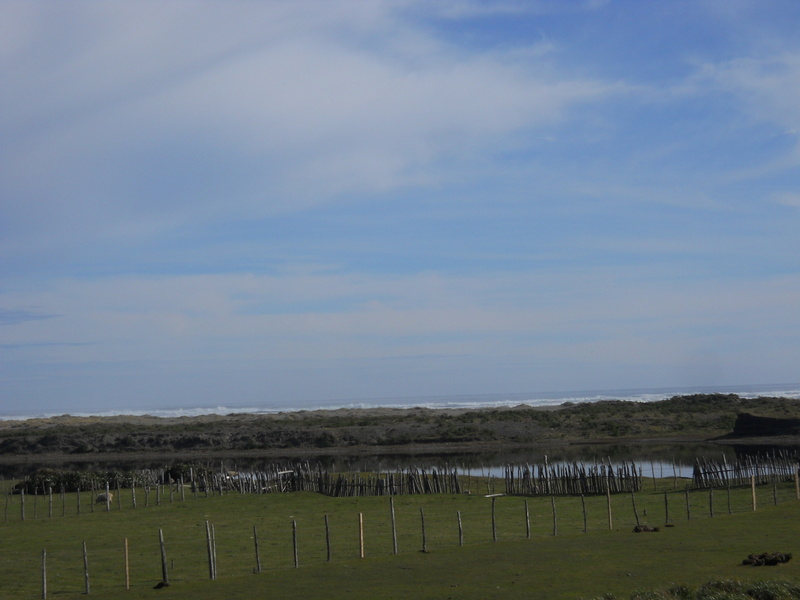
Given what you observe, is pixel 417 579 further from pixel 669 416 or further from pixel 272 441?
pixel 669 416

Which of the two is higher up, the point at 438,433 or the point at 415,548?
the point at 438,433

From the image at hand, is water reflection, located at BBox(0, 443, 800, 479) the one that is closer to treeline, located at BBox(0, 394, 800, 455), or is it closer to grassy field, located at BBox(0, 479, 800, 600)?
treeline, located at BBox(0, 394, 800, 455)

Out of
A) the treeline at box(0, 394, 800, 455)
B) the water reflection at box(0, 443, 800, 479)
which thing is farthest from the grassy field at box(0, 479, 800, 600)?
the treeline at box(0, 394, 800, 455)

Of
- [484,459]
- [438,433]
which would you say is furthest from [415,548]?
[438,433]

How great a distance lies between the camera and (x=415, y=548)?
1004 inches

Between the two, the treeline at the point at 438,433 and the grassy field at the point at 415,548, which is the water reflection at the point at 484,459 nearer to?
the treeline at the point at 438,433

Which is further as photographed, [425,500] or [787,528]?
[425,500]

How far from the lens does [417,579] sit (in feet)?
66.1

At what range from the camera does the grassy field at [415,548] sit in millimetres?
19281

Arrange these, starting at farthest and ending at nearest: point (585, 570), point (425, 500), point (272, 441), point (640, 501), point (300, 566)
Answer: point (272, 441) → point (425, 500) → point (640, 501) → point (300, 566) → point (585, 570)

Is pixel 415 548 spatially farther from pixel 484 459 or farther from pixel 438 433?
pixel 438 433

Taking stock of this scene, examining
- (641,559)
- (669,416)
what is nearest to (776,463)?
(641,559)

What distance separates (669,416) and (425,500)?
189ft

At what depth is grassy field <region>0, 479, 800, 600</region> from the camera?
19281 mm
